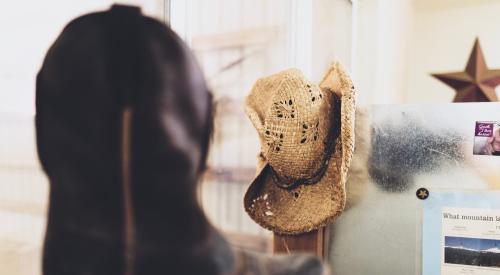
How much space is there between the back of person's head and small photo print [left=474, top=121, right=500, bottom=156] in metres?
Result: 0.85

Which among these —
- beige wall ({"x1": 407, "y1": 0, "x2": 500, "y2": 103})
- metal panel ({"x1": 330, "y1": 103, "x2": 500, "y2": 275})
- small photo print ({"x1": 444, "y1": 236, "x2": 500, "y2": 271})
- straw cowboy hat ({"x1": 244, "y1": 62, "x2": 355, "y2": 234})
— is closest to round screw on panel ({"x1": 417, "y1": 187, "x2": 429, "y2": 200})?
metal panel ({"x1": 330, "y1": 103, "x2": 500, "y2": 275})

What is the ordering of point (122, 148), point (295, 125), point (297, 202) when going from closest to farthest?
point (122, 148), point (295, 125), point (297, 202)

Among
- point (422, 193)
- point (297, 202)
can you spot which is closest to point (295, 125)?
point (297, 202)

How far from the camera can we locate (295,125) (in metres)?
0.82

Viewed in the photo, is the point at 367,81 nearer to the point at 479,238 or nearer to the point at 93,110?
the point at 479,238

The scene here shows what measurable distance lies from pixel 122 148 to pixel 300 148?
0.55 meters

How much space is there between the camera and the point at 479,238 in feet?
3.09

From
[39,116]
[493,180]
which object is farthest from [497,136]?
[39,116]

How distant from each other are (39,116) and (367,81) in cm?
225

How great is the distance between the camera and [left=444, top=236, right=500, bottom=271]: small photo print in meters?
0.93

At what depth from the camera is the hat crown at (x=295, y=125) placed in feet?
2.69

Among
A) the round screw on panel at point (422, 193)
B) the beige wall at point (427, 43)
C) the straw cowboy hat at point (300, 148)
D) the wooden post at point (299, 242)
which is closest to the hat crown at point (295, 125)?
the straw cowboy hat at point (300, 148)

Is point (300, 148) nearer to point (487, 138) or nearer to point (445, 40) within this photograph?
point (487, 138)

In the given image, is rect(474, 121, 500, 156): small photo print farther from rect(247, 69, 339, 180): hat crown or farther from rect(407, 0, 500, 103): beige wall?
rect(407, 0, 500, 103): beige wall
